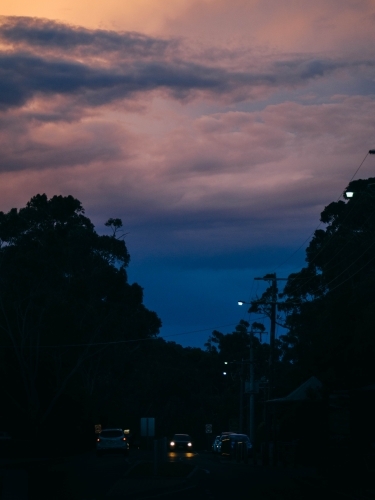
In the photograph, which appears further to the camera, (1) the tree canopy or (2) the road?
(1) the tree canopy

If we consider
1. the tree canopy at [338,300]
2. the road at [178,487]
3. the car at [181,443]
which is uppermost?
the tree canopy at [338,300]

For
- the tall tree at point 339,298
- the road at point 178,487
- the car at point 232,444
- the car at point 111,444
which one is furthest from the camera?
the car at point 232,444

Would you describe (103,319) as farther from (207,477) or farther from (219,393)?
(219,393)

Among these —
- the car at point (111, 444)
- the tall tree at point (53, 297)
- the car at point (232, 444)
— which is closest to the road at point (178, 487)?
the car at point (111, 444)

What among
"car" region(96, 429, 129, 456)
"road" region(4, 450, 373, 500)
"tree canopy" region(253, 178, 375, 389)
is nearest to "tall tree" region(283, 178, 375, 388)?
"tree canopy" region(253, 178, 375, 389)

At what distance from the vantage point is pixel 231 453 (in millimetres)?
51906

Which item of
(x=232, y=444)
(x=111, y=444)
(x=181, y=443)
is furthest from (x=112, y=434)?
(x=181, y=443)

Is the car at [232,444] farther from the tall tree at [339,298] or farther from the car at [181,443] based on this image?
the car at [181,443]

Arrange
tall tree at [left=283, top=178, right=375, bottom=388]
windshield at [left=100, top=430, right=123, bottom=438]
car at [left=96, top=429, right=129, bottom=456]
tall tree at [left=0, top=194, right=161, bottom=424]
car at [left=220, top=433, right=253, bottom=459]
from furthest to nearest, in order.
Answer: tall tree at [left=0, top=194, right=161, bottom=424]
car at [left=220, top=433, right=253, bottom=459]
windshield at [left=100, top=430, right=123, bottom=438]
car at [left=96, top=429, right=129, bottom=456]
tall tree at [left=283, top=178, right=375, bottom=388]

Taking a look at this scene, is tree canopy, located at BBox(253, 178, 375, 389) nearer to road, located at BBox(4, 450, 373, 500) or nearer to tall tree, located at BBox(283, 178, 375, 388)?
tall tree, located at BBox(283, 178, 375, 388)

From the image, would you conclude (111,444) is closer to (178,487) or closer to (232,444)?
(232,444)

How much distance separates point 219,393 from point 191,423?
12.2 meters

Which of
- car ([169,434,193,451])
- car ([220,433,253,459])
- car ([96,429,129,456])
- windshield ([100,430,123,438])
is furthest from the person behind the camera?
car ([169,434,193,451])

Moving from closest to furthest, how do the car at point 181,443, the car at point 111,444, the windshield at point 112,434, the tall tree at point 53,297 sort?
the car at point 111,444
the windshield at point 112,434
the tall tree at point 53,297
the car at point 181,443
